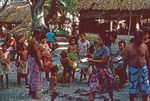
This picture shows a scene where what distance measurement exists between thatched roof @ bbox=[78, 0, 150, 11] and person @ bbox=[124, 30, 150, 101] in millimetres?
13626

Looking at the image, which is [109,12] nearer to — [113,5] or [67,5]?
[113,5]

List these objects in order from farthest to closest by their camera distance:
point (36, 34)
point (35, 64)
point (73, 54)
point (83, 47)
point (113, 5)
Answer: point (113, 5), point (83, 47), point (73, 54), point (35, 64), point (36, 34)

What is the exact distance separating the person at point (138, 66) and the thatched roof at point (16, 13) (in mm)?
32418

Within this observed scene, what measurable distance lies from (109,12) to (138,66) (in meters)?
15.7

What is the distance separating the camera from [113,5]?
23.5m

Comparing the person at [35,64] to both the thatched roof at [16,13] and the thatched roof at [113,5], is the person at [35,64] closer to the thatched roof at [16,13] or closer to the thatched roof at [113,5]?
the thatched roof at [113,5]

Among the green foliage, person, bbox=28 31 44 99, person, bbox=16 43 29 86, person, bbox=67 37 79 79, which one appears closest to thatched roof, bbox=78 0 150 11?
person, bbox=67 37 79 79

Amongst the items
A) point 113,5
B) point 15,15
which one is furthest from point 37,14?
point 15,15

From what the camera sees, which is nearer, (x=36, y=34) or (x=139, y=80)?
(x=139, y=80)

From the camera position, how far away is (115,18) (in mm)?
24375

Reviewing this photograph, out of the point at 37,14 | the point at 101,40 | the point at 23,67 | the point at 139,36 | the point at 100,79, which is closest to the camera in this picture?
the point at 139,36

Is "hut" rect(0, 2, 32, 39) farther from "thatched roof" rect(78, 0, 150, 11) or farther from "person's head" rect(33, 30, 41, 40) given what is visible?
"person's head" rect(33, 30, 41, 40)

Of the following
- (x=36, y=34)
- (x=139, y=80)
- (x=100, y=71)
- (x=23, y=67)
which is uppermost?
(x=36, y=34)

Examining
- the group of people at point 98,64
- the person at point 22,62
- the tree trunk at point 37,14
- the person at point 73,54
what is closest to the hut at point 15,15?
the tree trunk at point 37,14
